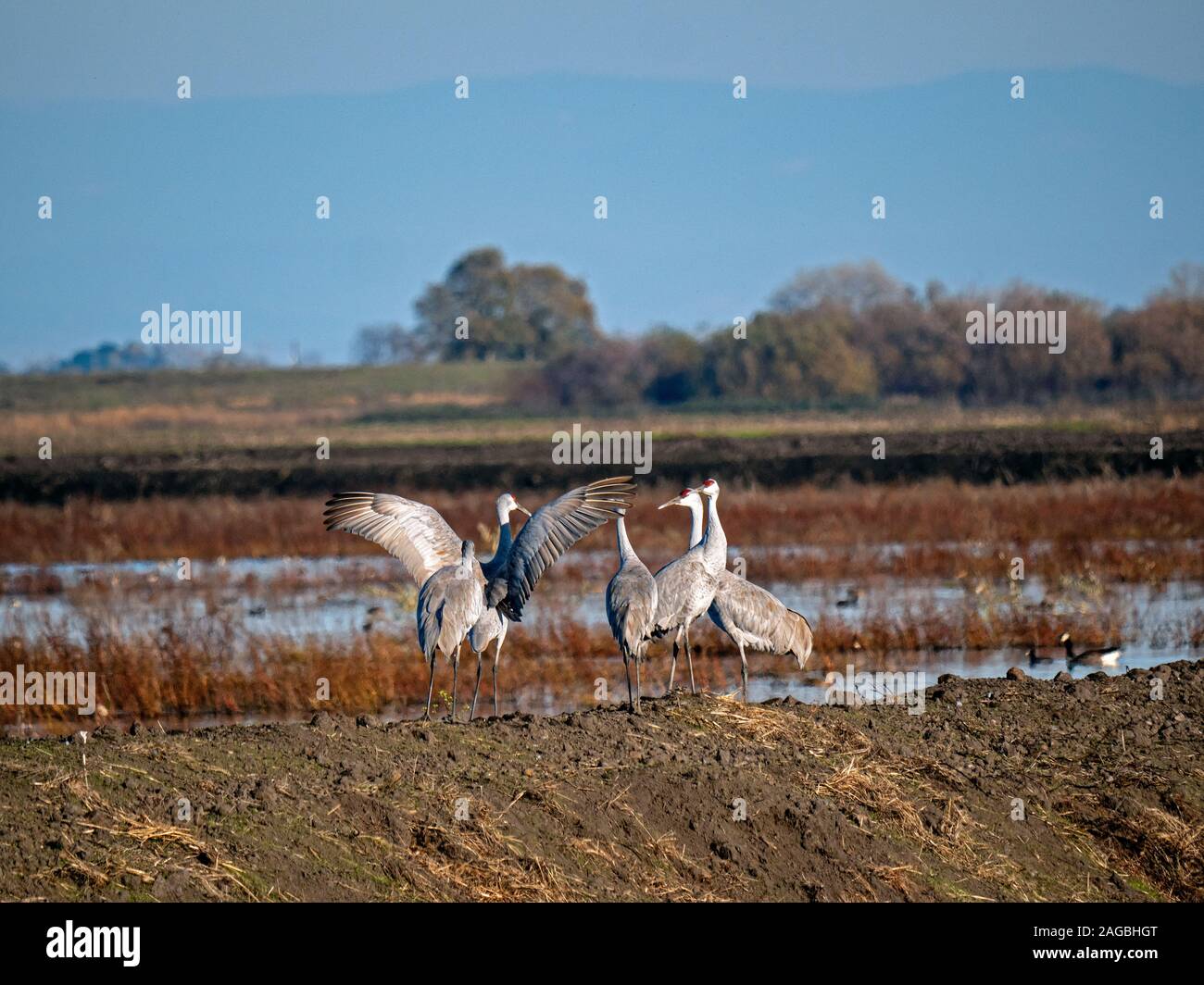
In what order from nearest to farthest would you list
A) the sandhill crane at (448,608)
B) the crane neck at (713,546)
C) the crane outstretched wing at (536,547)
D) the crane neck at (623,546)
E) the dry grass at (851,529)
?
1. the sandhill crane at (448,608)
2. the crane outstretched wing at (536,547)
3. the crane neck at (623,546)
4. the crane neck at (713,546)
5. the dry grass at (851,529)

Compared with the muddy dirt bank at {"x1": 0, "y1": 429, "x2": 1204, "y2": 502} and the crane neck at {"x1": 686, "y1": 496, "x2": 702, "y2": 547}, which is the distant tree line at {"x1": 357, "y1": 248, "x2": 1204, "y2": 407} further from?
the crane neck at {"x1": 686, "y1": 496, "x2": 702, "y2": 547}

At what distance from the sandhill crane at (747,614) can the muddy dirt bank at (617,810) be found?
0.98 m

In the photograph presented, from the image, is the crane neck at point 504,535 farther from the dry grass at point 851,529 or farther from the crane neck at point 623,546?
the dry grass at point 851,529

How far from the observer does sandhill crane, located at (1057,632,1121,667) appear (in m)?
15.1

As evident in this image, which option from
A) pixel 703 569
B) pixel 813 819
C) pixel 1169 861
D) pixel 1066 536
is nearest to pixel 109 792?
pixel 813 819

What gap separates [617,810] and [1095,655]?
781 cm

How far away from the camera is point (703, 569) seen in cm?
1138

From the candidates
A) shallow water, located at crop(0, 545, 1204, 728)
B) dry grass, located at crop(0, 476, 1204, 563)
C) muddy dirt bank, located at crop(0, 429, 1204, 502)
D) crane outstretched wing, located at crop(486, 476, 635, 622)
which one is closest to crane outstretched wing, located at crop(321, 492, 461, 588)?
crane outstretched wing, located at crop(486, 476, 635, 622)

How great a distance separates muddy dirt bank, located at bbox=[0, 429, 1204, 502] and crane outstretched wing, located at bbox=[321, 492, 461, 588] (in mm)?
21832

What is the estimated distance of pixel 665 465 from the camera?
127 ft

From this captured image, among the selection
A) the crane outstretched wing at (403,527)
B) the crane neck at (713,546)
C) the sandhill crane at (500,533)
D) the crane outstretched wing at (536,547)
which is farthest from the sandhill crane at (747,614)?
the crane outstretched wing at (403,527)

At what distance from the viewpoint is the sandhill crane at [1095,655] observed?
15.1 metres
